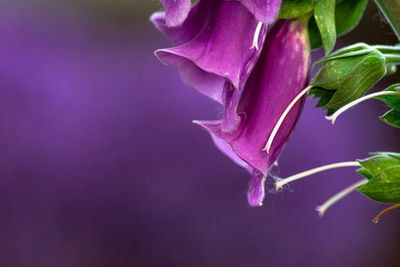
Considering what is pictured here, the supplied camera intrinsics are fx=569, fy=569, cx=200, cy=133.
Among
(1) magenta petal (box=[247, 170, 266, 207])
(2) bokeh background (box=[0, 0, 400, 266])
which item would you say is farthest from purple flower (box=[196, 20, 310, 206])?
(2) bokeh background (box=[0, 0, 400, 266])

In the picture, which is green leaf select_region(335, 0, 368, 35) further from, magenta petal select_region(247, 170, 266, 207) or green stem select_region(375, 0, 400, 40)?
magenta petal select_region(247, 170, 266, 207)

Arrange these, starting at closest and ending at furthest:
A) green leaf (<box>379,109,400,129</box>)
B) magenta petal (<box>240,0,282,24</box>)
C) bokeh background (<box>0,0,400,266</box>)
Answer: magenta petal (<box>240,0,282,24</box>)
green leaf (<box>379,109,400,129</box>)
bokeh background (<box>0,0,400,266</box>)

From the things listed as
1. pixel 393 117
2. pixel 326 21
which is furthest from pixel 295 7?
pixel 393 117

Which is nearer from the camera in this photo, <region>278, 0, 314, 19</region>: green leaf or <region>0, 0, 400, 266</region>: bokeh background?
<region>278, 0, 314, 19</region>: green leaf

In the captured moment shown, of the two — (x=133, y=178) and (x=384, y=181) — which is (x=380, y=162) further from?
(x=133, y=178)

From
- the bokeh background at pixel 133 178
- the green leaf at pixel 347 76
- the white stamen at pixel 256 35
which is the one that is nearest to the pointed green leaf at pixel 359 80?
the green leaf at pixel 347 76

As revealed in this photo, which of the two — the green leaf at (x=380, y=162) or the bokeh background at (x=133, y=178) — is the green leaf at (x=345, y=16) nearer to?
the green leaf at (x=380, y=162)

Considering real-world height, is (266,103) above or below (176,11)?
below
